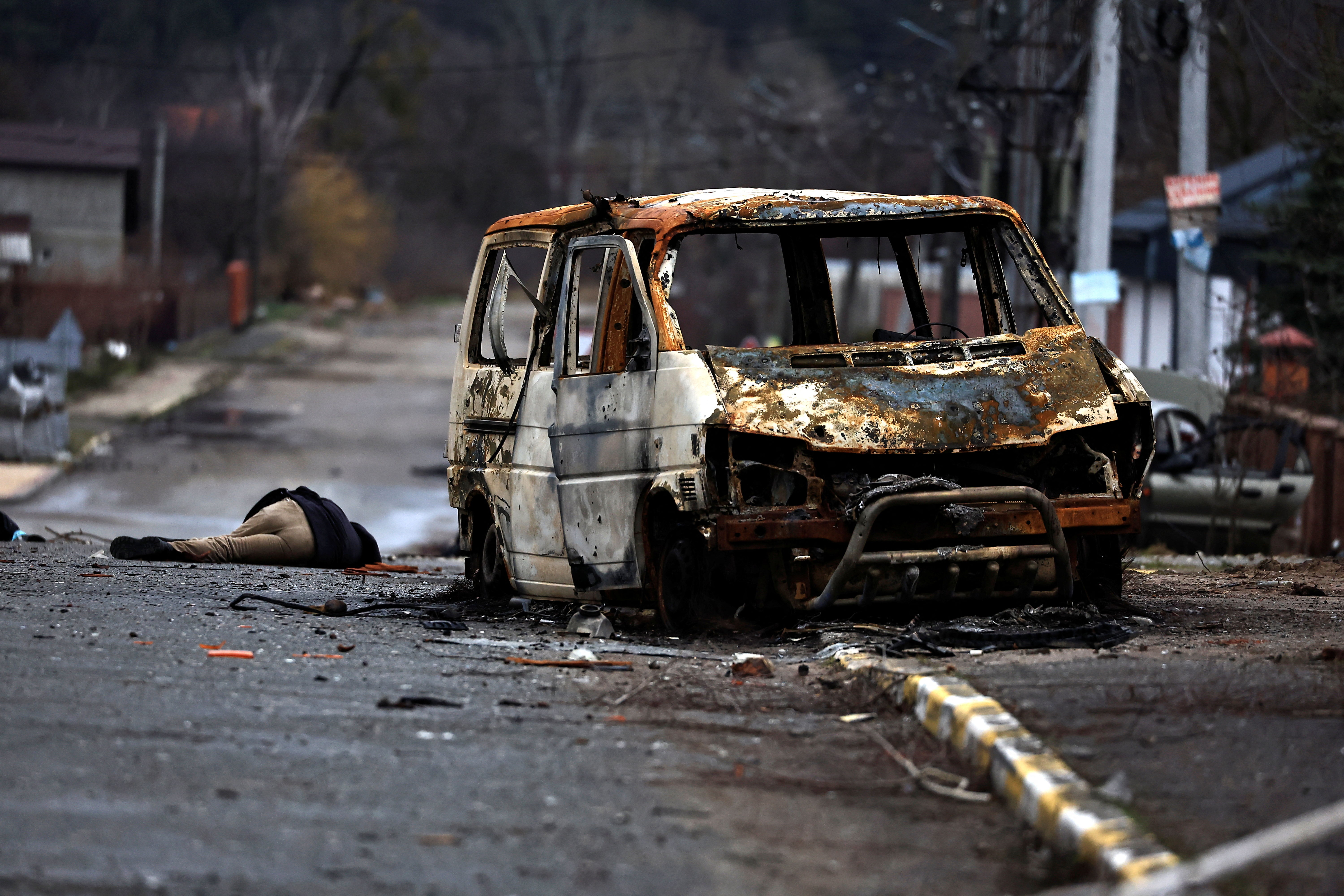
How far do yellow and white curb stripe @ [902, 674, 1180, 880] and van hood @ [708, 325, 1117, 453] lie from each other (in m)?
1.60

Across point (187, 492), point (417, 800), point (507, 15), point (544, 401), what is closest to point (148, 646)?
point (544, 401)

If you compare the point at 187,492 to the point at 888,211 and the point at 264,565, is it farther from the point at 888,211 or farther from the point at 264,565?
the point at 888,211

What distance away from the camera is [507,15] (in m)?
104

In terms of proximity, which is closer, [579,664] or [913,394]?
[579,664]

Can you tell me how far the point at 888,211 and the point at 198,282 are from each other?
53721 millimetres

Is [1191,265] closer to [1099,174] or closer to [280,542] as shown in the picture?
[1099,174]

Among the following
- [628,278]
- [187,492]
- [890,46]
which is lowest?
[187,492]

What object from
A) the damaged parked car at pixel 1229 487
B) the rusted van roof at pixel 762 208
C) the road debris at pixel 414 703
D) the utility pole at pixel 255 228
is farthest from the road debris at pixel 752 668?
the utility pole at pixel 255 228

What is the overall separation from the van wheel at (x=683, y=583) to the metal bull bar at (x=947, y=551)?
2.00 feet

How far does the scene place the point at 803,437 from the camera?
26.6 ft

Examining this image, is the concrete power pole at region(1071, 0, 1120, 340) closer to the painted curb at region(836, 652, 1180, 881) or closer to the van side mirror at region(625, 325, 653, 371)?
the van side mirror at region(625, 325, 653, 371)

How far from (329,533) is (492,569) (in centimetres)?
320

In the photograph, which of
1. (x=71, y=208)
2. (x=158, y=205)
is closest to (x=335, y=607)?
(x=71, y=208)

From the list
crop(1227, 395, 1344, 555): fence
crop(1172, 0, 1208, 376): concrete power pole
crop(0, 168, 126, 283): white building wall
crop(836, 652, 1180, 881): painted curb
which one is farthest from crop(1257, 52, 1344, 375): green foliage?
crop(0, 168, 126, 283): white building wall
